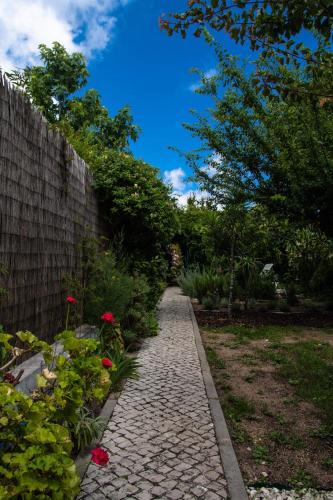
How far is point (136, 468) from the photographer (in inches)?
119

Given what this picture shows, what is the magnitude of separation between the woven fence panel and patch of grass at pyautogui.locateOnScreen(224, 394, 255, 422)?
77.9 inches

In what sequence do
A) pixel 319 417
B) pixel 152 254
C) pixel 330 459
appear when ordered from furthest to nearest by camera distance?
pixel 152 254, pixel 319 417, pixel 330 459

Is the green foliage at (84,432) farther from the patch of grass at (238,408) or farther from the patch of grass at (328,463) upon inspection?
the patch of grass at (328,463)

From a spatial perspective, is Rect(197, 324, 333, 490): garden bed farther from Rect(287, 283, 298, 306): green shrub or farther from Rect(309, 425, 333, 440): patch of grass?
Rect(287, 283, 298, 306): green shrub

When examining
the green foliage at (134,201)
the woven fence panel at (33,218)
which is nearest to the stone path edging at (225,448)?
the woven fence panel at (33,218)

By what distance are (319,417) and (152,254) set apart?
5885mm

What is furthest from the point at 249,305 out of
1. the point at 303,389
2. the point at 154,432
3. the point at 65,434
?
the point at 65,434

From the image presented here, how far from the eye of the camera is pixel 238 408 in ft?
14.5

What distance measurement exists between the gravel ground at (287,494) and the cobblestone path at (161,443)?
0.23 metres

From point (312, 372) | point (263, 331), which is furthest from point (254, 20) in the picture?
point (263, 331)

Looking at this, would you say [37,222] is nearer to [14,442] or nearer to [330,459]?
[14,442]

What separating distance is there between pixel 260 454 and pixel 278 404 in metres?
1.23

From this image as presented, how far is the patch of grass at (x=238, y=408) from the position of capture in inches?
166

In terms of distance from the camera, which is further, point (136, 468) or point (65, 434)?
point (136, 468)
